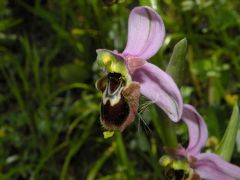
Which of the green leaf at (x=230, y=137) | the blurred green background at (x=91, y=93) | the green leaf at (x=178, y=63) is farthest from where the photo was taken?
the blurred green background at (x=91, y=93)

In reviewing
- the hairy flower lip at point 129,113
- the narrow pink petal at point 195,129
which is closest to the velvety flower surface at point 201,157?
the narrow pink petal at point 195,129

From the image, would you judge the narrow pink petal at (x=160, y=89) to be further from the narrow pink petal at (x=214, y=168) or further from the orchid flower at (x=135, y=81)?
the narrow pink petal at (x=214, y=168)

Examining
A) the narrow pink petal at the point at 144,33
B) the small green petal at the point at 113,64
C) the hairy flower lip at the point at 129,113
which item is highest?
the narrow pink petal at the point at 144,33

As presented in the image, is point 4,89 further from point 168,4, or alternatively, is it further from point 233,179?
point 233,179

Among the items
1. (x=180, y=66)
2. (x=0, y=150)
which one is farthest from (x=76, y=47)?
(x=180, y=66)

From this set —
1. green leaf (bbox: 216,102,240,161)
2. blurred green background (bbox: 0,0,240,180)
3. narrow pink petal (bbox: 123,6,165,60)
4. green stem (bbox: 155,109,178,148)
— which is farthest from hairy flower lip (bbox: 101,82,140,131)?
blurred green background (bbox: 0,0,240,180)
